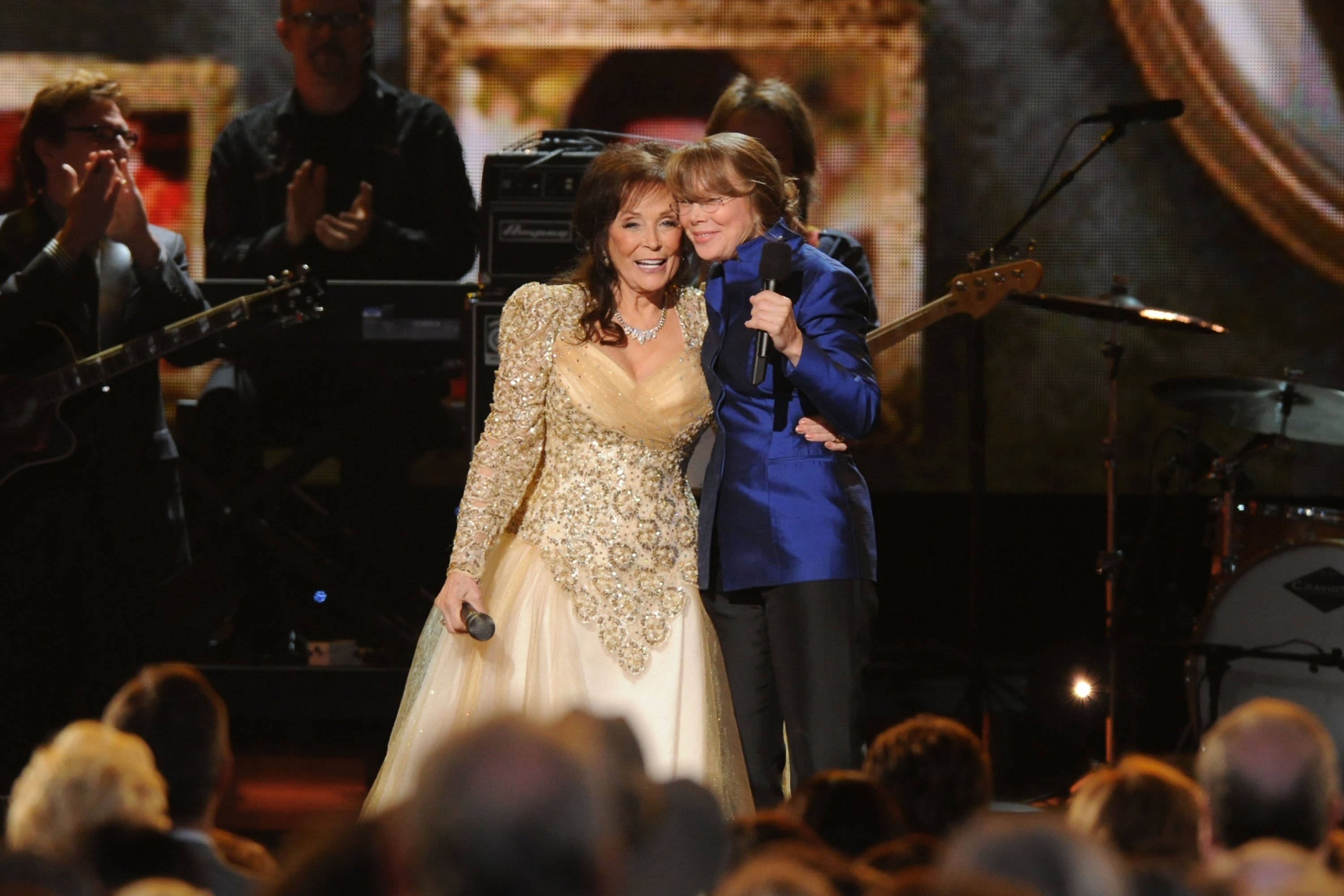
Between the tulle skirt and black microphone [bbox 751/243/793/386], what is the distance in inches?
21.4

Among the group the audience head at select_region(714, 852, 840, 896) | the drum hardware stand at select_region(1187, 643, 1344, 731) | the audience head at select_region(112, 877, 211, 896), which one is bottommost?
the drum hardware stand at select_region(1187, 643, 1344, 731)

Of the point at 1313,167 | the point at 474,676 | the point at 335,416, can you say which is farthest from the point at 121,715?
the point at 1313,167

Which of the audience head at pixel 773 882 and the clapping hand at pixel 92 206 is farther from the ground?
the clapping hand at pixel 92 206

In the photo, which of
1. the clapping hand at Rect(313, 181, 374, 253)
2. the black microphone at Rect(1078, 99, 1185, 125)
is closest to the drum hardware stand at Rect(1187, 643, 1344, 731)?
the black microphone at Rect(1078, 99, 1185, 125)

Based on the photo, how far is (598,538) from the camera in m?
3.05

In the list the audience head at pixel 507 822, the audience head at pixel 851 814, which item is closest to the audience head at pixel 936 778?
the audience head at pixel 851 814

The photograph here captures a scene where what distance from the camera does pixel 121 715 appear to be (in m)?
2.06

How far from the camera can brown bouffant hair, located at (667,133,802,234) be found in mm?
2844

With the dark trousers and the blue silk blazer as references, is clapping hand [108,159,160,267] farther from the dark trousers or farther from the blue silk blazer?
the dark trousers

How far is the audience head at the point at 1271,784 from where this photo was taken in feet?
5.88

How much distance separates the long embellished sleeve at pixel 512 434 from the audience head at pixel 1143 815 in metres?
1.47

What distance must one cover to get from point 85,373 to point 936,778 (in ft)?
11.8

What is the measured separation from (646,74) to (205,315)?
5.64ft

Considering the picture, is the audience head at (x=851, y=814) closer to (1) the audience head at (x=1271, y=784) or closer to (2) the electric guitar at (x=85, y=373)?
(1) the audience head at (x=1271, y=784)
